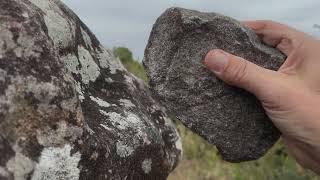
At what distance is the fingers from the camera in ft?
9.75

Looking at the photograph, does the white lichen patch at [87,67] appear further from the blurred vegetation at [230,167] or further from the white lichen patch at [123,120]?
the blurred vegetation at [230,167]

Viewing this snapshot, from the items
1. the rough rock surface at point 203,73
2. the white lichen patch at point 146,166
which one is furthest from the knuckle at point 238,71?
the white lichen patch at point 146,166

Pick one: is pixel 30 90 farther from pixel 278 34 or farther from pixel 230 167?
pixel 230 167

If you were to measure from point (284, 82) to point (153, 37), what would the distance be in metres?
0.59

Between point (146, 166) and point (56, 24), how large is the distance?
2.13ft

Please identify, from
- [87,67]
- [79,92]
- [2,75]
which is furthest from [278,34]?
[2,75]

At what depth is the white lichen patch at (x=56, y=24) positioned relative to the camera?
8.48 feet

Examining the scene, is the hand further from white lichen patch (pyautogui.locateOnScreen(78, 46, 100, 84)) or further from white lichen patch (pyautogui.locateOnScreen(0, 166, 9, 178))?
white lichen patch (pyautogui.locateOnScreen(0, 166, 9, 178))

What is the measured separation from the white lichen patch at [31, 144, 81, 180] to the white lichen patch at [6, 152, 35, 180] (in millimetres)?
25

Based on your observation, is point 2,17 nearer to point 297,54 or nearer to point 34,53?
point 34,53

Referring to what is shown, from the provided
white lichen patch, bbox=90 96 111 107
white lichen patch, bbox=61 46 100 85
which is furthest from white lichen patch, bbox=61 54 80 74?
white lichen patch, bbox=90 96 111 107

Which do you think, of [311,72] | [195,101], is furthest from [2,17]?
[311,72]

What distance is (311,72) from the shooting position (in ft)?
9.07

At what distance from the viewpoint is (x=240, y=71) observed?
2.71 meters
